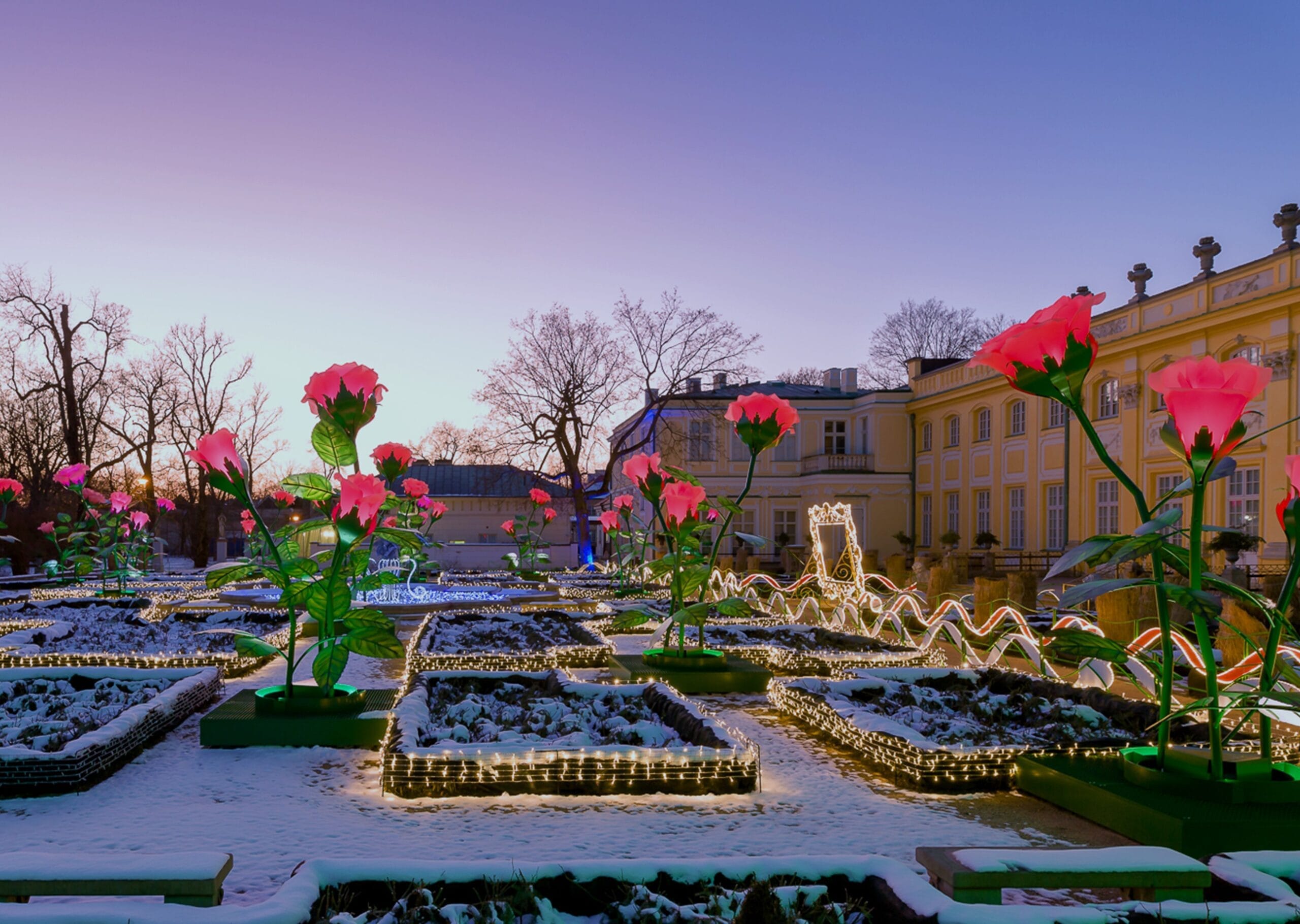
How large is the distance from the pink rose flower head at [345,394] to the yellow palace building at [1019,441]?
9615 millimetres

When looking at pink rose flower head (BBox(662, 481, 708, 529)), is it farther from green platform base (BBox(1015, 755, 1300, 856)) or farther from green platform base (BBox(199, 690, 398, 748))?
green platform base (BBox(1015, 755, 1300, 856))

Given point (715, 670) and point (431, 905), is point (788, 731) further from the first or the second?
point (431, 905)

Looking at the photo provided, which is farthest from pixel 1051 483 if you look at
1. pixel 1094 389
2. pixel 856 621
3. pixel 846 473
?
pixel 856 621

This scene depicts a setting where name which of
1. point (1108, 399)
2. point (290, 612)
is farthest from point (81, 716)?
point (1108, 399)

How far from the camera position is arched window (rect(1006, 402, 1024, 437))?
2966 centimetres

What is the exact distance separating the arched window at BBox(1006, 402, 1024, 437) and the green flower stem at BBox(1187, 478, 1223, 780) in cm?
2726

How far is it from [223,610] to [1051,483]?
2260 centimetres

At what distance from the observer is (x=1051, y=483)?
2812 centimetres

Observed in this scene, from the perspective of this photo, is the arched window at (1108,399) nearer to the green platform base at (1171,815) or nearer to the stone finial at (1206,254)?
the stone finial at (1206,254)

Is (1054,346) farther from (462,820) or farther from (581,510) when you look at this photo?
(581,510)

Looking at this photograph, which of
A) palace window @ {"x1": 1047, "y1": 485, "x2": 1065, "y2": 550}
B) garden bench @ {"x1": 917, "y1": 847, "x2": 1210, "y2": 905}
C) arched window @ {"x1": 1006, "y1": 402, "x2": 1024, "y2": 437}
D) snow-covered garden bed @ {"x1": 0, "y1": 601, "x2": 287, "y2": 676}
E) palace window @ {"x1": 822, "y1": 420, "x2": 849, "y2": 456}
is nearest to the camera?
garden bench @ {"x1": 917, "y1": 847, "x2": 1210, "y2": 905}

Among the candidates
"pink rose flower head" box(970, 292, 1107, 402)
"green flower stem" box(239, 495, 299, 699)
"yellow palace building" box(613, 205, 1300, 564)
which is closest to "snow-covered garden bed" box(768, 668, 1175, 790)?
"pink rose flower head" box(970, 292, 1107, 402)

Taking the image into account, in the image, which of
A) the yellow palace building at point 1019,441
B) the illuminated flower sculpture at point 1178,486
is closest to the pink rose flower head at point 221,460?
the illuminated flower sculpture at point 1178,486

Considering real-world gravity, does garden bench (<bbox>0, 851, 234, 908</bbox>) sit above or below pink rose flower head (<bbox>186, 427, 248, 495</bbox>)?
below
